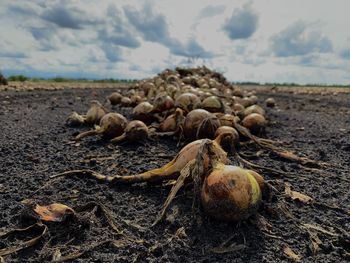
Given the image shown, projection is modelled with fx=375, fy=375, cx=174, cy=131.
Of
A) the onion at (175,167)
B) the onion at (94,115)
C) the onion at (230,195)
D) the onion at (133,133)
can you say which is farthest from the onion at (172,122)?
the onion at (230,195)

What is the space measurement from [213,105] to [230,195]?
2.58 meters

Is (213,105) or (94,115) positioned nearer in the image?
(213,105)

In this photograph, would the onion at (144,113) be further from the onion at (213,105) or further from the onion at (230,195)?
the onion at (230,195)

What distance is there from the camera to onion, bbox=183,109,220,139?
3.71 m

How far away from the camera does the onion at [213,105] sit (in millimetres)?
4488

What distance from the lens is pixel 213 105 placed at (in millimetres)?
4492

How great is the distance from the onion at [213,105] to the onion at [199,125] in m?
0.59

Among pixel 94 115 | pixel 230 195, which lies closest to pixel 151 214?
pixel 230 195

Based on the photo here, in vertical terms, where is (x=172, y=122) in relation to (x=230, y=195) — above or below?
below

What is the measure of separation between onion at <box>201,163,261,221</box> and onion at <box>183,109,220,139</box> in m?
1.54

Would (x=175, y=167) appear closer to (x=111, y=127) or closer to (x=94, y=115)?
(x=111, y=127)

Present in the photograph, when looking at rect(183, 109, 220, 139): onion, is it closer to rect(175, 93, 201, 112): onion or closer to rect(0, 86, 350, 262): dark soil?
rect(0, 86, 350, 262): dark soil

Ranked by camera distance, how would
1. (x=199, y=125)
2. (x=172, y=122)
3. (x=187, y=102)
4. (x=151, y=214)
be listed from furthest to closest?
1. (x=187, y=102)
2. (x=172, y=122)
3. (x=199, y=125)
4. (x=151, y=214)

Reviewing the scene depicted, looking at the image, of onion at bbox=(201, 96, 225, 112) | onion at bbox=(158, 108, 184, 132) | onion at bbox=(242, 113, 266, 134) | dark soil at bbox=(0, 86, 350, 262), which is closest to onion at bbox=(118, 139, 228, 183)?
dark soil at bbox=(0, 86, 350, 262)
